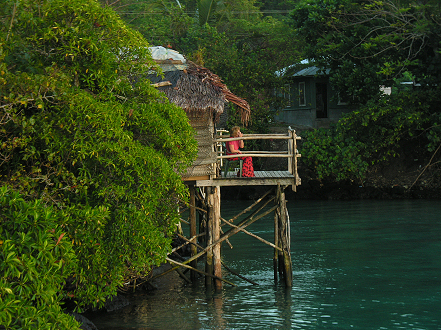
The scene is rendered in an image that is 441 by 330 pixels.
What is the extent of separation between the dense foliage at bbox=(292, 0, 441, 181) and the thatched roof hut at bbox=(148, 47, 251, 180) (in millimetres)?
12360

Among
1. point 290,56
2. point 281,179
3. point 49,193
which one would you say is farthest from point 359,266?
point 290,56

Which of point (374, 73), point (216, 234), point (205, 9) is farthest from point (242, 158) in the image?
point (205, 9)

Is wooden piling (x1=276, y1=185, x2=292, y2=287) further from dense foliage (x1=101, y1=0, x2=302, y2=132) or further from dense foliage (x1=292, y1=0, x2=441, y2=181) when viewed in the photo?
dense foliage (x1=101, y1=0, x2=302, y2=132)

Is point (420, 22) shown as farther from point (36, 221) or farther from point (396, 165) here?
point (36, 221)

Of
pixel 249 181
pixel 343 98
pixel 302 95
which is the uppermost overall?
pixel 302 95

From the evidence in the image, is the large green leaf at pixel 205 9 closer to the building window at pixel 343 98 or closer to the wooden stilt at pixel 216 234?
the building window at pixel 343 98

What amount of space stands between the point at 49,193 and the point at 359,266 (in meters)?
9.37

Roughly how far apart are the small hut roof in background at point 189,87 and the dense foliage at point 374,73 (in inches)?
484

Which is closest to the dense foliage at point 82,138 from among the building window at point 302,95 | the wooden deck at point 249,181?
the wooden deck at point 249,181

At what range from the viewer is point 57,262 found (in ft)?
17.5

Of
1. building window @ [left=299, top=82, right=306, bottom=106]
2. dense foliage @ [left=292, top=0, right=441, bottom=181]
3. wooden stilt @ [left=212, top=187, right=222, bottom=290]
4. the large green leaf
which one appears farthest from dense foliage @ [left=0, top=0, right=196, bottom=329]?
building window @ [left=299, top=82, right=306, bottom=106]

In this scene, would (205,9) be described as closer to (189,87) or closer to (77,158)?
(189,87)

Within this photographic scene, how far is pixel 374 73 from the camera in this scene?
904 inches

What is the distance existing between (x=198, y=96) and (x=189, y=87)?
0.26 metres
